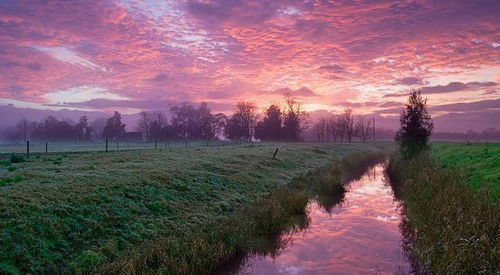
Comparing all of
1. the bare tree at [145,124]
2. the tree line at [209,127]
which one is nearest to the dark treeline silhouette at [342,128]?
the tree line at [209,127]

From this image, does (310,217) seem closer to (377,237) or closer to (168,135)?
(377,237)

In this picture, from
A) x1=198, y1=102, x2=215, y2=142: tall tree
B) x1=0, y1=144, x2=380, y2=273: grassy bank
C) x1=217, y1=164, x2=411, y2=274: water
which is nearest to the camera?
x1=0, y1=144, x2=380, y2=273: grassy bank

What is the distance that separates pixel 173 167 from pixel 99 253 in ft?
45.1

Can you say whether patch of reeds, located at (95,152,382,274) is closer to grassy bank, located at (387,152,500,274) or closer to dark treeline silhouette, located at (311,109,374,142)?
grassy bank, located at (387,152,500,274)

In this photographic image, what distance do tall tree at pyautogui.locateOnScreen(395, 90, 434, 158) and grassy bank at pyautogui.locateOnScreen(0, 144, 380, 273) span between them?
84.2 feet

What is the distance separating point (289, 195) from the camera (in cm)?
A: 2309

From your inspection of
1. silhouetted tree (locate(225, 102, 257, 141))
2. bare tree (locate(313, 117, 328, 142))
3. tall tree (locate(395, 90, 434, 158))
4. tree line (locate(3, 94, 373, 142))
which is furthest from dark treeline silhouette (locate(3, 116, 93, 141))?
tall tree (locate(395, 90, 434, 158))

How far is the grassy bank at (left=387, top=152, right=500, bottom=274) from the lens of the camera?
9.02 meters

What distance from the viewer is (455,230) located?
38.3ft

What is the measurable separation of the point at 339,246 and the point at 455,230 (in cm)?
533

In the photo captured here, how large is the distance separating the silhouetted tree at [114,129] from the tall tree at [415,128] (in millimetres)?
123876

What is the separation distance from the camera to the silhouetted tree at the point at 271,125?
121 meters

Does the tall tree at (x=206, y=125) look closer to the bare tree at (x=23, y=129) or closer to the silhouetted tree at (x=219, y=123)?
the silhouetted tree at (x=219, y=123)

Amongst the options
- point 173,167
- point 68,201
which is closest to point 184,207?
point 68,201
